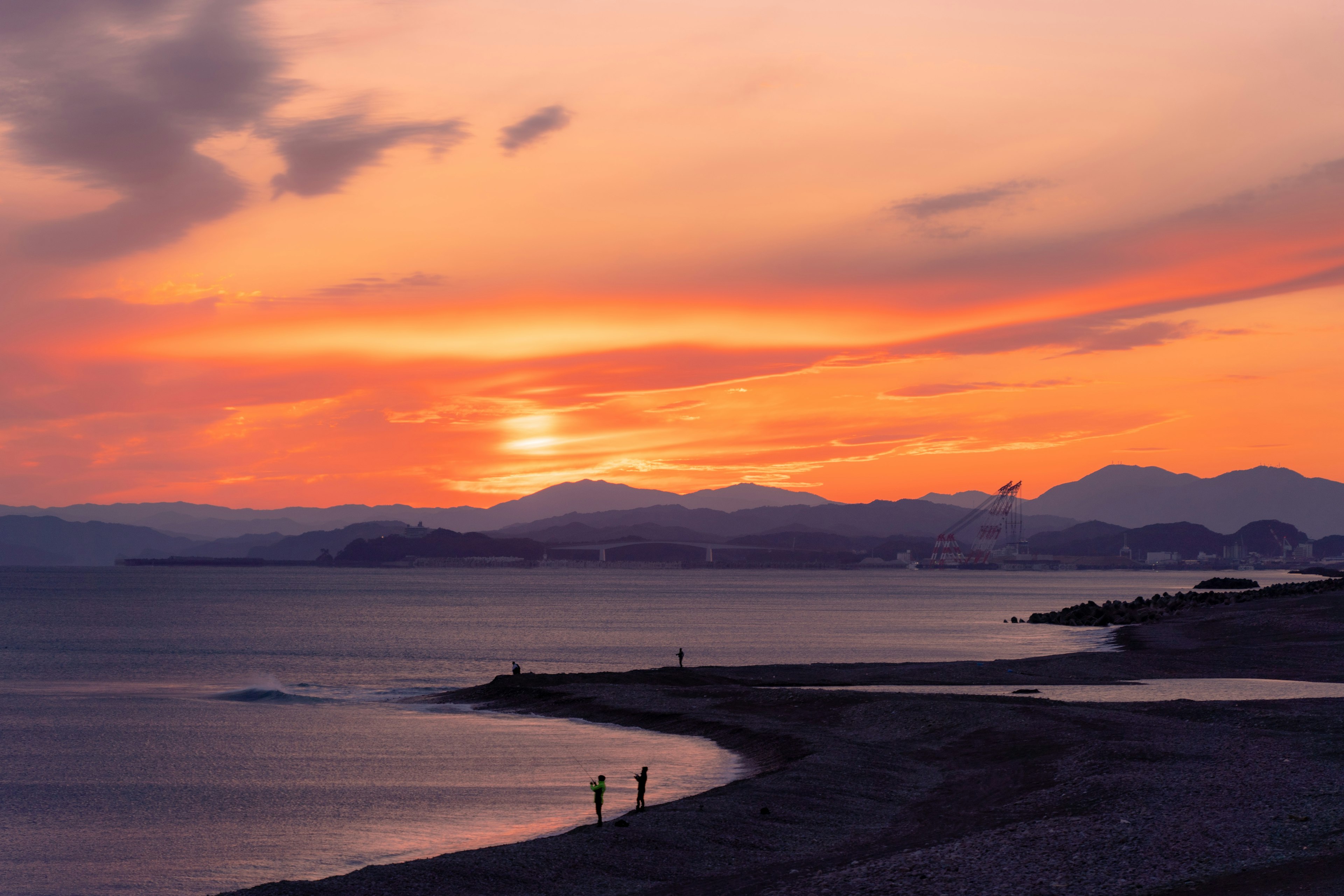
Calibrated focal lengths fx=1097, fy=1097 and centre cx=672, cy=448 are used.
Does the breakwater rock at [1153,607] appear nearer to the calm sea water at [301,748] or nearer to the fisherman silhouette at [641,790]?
the calm sea water at [301,748]

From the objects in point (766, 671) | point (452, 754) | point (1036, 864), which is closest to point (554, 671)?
point (766, 671)

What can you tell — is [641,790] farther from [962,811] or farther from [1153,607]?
[1153,607]

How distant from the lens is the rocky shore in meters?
18.7

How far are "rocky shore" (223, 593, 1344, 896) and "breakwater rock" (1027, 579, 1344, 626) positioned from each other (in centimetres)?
7407

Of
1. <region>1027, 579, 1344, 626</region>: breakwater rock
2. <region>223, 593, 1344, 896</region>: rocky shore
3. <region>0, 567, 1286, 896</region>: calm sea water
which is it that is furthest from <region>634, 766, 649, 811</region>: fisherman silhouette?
<region>1027, 579, 1344, 626</region>: breakwater rock

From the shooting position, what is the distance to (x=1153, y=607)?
124 meters

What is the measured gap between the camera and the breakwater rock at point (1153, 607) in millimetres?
112562

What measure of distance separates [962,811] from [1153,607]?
109m

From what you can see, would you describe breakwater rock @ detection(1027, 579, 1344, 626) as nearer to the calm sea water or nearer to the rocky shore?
the calm sea water

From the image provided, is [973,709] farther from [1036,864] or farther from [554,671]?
[554,671]

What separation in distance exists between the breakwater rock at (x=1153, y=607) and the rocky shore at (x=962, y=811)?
74.1m

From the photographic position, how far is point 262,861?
81.5 feet

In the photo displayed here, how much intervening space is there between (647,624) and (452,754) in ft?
297

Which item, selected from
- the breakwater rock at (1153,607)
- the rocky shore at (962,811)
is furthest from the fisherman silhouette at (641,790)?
the breakwater rock at (1153,607)
